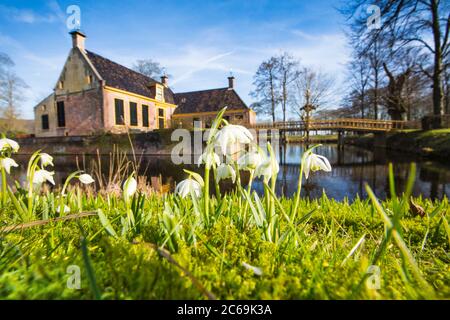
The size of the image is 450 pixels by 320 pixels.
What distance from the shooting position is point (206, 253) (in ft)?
3.17

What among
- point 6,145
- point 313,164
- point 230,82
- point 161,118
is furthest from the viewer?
point 230,82

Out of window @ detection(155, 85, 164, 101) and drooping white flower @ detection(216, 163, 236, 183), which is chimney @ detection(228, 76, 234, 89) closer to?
window @ detection(155, 85, 164, 101)

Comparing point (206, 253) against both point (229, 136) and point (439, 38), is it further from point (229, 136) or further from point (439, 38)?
point (439, 38)

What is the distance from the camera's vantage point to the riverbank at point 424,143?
391 inches

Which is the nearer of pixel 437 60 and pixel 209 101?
pixel 437 60

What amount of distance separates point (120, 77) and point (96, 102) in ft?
12.6

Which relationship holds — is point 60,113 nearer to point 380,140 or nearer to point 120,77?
point 120,77

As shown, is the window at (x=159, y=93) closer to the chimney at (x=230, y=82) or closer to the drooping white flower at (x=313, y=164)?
the chimney at (x=230, y=82)

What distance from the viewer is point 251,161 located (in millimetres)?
1141

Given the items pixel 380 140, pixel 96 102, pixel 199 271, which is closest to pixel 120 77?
pixel 96 102

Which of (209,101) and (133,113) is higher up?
(209,101)

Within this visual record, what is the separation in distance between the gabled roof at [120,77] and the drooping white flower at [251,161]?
19571 mm

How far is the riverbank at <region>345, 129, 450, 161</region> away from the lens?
32.6 ft

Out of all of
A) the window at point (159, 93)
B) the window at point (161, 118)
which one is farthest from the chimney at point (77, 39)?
the window at point (161, 118)
